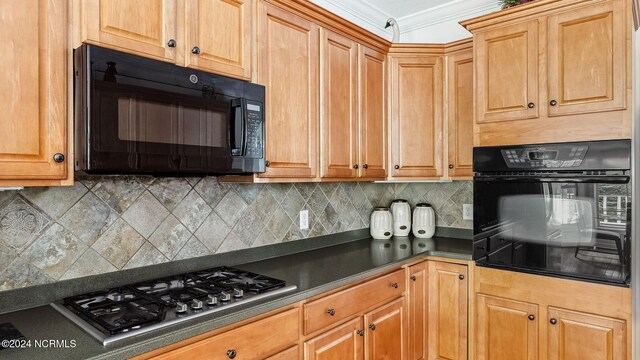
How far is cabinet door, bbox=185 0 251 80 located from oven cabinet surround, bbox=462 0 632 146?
1387 millimetres

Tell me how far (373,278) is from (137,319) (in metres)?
1.22

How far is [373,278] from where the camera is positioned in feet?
6.88

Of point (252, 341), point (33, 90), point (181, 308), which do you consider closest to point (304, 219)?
point (252, 341)

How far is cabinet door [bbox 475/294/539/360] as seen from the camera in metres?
2.16

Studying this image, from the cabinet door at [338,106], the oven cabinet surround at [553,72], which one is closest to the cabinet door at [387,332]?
the cabinet door at [338,106]

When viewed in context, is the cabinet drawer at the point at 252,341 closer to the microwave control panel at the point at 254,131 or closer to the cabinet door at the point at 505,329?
the microwave control panel at the point at 254,131

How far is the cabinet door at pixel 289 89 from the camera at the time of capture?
194 cm

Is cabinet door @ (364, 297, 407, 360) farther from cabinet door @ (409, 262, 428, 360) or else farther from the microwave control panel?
the microwave control panel

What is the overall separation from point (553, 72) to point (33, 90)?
2.35m

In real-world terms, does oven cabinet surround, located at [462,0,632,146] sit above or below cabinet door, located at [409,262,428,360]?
above

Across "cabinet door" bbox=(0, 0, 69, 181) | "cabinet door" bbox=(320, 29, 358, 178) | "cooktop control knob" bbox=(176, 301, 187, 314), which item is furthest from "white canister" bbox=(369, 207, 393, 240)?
"cabinet door" bbox=(0, 0, 69, 181)

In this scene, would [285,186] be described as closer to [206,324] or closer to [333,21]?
[333,21]

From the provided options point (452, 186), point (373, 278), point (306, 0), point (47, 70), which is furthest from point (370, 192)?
point (47, 70)

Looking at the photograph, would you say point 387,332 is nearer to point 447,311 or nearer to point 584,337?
point 447,311
